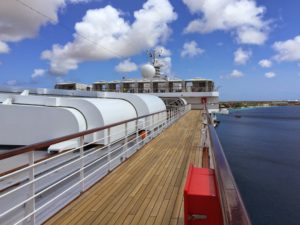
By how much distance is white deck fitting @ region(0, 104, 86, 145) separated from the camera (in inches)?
391

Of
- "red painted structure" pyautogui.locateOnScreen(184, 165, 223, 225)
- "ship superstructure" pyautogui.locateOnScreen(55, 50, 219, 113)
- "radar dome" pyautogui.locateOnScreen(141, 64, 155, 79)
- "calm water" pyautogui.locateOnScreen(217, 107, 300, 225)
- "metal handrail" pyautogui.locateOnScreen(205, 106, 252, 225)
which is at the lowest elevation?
"calm water" pyautogui.locateOnScreen(217, 107, 300, 225)

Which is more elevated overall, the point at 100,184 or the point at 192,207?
the point at 192,207

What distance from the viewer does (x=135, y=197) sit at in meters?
3.82

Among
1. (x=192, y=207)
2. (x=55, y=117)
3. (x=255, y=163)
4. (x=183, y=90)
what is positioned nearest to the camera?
(x=192, y=207)

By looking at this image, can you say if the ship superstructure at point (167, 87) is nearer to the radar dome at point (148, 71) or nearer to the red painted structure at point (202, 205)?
the radar dome at point (148, 71)

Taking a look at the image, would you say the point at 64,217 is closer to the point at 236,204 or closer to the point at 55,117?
the point at 236,204

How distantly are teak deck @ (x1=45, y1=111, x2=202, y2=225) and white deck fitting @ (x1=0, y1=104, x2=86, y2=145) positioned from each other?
450cm

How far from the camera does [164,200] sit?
3680 mm

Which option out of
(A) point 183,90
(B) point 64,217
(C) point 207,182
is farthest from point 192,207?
(A) point 183,90

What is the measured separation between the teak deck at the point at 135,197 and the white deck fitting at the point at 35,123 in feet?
14.8

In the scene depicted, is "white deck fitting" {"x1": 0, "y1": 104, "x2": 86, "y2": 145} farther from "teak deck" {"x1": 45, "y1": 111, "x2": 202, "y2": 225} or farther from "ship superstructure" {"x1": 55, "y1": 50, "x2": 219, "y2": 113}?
"ship superstructure" {"x1": 55, "y1": 50, "x2": 219, "y2": 113}

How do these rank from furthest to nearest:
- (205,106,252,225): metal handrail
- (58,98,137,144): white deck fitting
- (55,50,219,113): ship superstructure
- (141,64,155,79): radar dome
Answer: (141,64,155,79): radar dome → (55,50,219,113): ship superstructure → (58,98,137,144): white deck fitting → (205,106,252,225): metal handrail

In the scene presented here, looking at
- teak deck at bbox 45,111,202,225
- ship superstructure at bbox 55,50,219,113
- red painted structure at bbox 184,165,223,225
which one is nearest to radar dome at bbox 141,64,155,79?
ship superstructure at bbox 55,50,219,113

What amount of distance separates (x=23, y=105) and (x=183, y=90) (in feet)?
87.4
